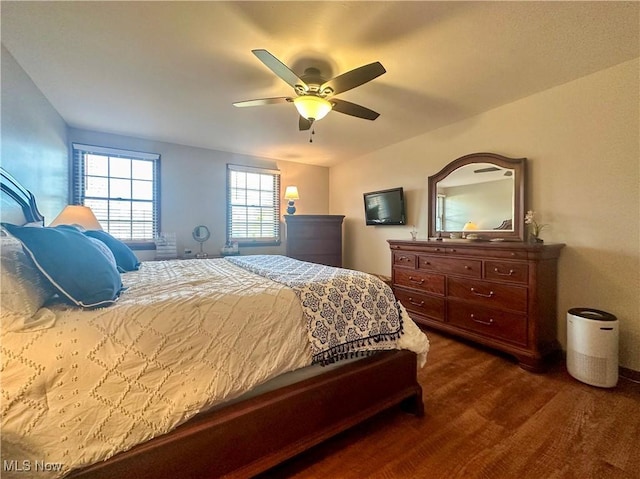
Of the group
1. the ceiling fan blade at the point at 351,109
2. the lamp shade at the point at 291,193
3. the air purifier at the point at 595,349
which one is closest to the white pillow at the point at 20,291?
the ceiling fan blade at the point at 351,109

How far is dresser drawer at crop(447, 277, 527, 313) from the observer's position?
2.30 m

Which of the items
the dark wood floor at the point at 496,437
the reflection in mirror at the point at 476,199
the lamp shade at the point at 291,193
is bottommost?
the dark wood floor at the point at 496,437

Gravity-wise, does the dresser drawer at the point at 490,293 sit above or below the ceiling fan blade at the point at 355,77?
below

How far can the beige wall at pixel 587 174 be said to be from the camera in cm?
209

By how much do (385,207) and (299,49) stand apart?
2.66 metres

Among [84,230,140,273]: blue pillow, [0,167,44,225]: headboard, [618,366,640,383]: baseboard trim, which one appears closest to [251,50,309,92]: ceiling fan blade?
[0,167,44,225]: headboard

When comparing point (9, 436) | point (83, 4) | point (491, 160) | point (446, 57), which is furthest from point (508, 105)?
point (9, 436)

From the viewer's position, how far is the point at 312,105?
2.02 metres

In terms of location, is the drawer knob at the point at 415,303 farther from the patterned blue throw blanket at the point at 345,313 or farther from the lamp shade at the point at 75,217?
the lamp shade at the point at 75,217

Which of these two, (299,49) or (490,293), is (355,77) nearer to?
(299,49)

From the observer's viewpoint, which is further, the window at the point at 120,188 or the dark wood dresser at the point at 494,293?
the window at the point at 120,188

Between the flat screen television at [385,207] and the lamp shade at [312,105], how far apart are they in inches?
84.3

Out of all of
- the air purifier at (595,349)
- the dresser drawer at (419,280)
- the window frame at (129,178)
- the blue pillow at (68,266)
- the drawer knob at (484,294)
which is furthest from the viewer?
the window frame at (129,178)

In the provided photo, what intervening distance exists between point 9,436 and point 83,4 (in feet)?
7.03
